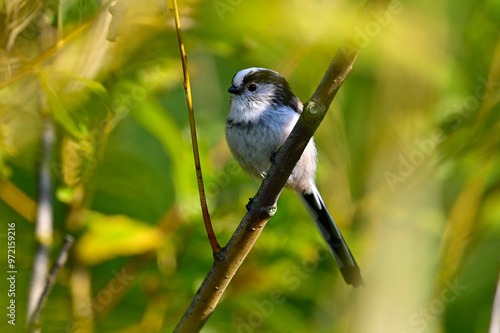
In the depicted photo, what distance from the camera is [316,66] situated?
8.68 feet

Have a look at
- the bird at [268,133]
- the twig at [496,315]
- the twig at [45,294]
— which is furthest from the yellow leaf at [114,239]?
the twig at [496,315]

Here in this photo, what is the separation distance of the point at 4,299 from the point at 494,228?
83.1 inches

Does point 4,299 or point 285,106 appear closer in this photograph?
point 4,299

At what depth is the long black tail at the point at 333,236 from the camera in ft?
7.99

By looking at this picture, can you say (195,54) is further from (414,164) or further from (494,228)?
(494,228)

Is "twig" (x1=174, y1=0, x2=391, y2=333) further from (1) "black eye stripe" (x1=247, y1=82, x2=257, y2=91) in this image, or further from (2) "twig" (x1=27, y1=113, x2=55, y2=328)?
(1) "black eye stripe" (x1=247, y1=82, x2=257, y2=91)

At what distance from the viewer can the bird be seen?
2877 mm

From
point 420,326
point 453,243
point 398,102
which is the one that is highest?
point 398,102

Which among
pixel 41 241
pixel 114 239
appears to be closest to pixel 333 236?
pixel 114 239

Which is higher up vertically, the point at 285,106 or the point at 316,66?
the point at 316,66

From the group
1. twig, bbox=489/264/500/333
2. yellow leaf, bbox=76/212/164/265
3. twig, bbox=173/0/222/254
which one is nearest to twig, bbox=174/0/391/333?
twig, bbox=173/0/222/254

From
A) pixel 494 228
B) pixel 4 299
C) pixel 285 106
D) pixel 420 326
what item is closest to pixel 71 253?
pixel 4 299

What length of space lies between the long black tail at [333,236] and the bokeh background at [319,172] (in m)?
0.06

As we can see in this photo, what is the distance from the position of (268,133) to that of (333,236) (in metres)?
0.61
